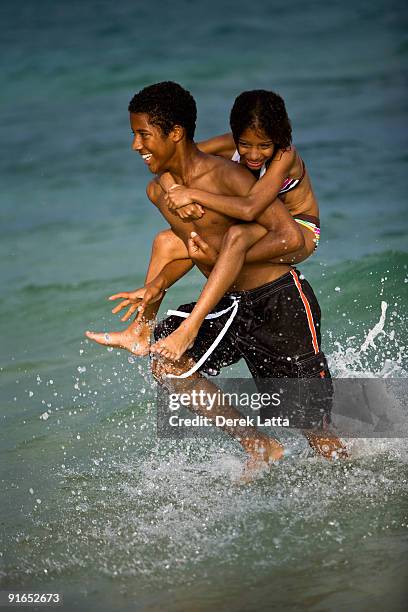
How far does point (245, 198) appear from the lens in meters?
4.69

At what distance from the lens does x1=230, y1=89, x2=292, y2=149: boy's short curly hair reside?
4.62m

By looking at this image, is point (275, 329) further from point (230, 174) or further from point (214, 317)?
point (230, 174)

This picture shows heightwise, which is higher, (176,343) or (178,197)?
(178,197)

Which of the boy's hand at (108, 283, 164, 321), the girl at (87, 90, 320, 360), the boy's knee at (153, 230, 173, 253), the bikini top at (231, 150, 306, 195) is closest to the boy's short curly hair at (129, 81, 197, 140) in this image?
the girl at (87, 90, 320, 360)

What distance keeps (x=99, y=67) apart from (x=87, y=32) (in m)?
1.60

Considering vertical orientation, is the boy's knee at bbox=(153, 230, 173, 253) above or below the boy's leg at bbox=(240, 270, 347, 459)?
above

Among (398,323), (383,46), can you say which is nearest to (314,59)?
(383,46)

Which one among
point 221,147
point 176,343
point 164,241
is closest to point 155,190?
point 164,241

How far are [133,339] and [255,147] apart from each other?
1082 millimetres

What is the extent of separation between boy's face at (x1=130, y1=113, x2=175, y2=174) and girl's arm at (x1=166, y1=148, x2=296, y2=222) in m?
0.15

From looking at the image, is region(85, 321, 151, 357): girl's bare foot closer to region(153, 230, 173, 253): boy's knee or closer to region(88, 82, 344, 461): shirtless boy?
region(88, 82, 344, 461): shirtless boy

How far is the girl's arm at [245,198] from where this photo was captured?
467 centimetres

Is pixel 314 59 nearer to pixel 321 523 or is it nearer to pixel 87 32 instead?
pixel 87 32

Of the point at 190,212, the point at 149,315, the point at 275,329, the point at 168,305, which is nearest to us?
the point at 190,212
